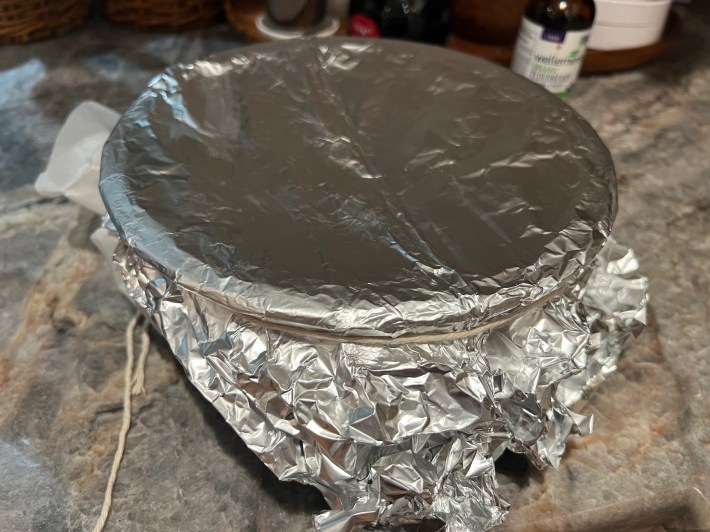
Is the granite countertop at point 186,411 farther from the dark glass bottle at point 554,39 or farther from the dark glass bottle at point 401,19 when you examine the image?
the dark glass bottle at point 401,19

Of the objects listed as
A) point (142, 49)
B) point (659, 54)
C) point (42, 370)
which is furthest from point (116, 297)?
point (659, 54)

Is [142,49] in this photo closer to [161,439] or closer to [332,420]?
[161,439]

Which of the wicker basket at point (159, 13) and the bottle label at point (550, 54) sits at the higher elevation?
the bottle label at point (550, 54)

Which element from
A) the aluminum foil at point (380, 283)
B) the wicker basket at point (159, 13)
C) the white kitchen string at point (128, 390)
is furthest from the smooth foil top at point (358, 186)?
the wicker basket at point (159, 13)

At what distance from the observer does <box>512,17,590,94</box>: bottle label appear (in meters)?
0.90

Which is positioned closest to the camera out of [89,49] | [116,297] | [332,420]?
[332,420]

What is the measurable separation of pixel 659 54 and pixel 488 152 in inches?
28.3

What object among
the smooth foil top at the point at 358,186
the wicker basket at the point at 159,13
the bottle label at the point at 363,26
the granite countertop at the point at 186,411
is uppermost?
the smooth foil top at the point at 358,186

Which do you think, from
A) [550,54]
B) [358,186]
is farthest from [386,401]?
[550,54]

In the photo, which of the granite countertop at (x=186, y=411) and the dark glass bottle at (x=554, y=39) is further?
the dark glass bottle at (x=554, y=39)

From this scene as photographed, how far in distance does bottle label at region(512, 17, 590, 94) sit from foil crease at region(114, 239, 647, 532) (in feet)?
1.59

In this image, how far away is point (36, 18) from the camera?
106 centimetres

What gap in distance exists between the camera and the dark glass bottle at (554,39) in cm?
89

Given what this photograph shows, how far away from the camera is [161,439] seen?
1.97ft
